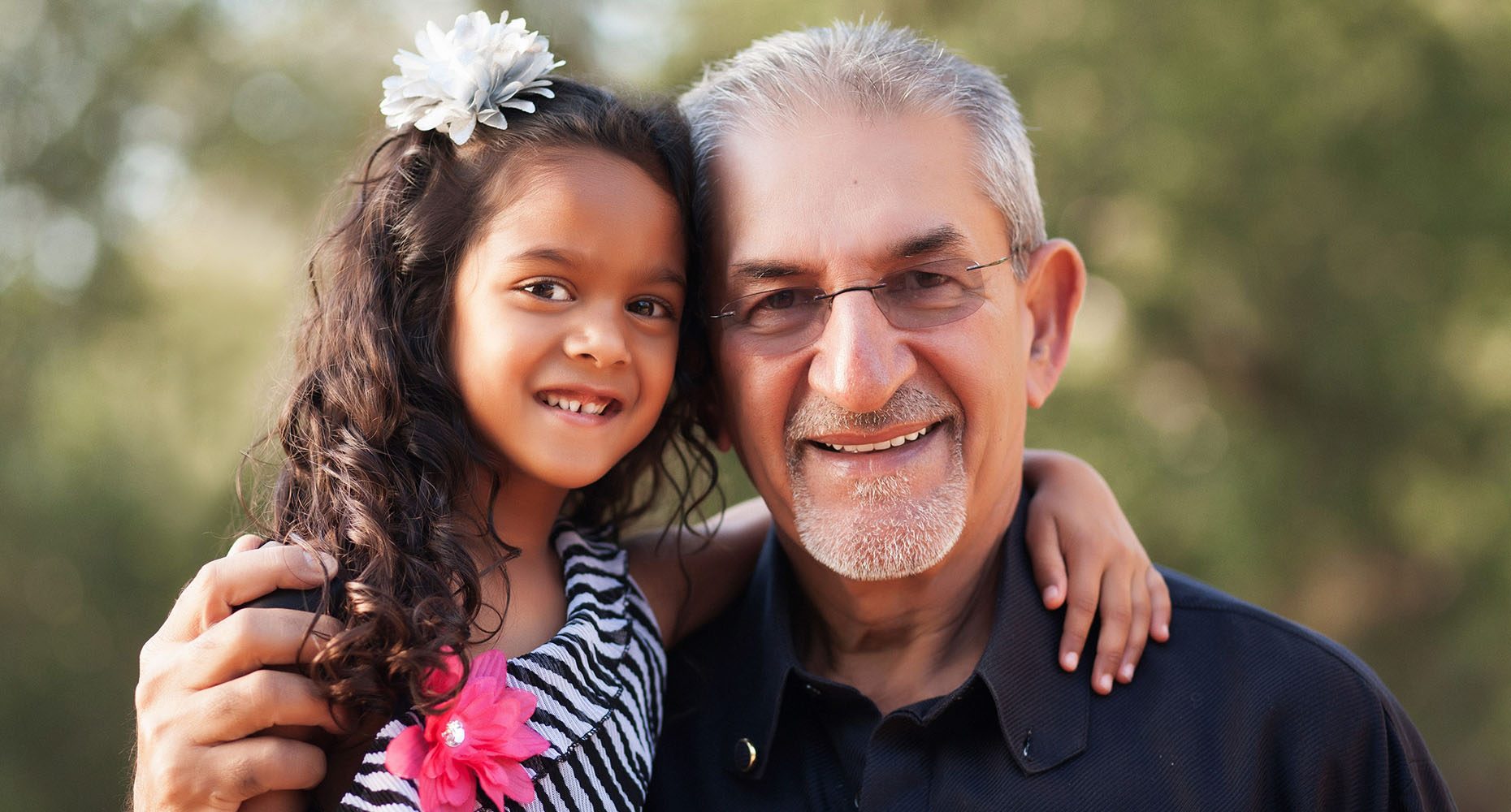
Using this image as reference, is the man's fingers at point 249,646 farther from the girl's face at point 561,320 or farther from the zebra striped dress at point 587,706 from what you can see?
the girl's face at point 561,320

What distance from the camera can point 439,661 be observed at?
1896 millimetres

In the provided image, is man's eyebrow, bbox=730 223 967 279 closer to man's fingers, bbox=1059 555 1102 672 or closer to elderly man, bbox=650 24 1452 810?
elderly man, bbox=650 24 1452 810

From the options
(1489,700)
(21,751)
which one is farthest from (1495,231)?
(21,751)

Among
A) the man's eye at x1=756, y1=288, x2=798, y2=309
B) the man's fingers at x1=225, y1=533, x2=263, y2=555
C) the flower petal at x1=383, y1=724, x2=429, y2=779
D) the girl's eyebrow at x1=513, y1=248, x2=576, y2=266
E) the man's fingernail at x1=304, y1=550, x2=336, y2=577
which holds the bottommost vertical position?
the flower petal at x1=383, y1=724, x2=429, y2=779

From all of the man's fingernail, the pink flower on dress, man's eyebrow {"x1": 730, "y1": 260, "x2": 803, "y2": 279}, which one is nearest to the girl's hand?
man's eyebrow {"x1": 730, "y1": 260, "x2": 803, "y2": 279}

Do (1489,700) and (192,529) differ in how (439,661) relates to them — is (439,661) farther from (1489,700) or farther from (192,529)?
(1489,700)

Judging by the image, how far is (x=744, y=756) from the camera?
2322mm

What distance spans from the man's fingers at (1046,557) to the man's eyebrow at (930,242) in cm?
57

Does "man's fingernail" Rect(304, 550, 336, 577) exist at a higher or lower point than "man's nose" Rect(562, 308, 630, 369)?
lower

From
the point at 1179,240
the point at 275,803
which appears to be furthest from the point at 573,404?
the point at 1179,240

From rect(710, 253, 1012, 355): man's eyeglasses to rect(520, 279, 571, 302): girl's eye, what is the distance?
38 centimetres

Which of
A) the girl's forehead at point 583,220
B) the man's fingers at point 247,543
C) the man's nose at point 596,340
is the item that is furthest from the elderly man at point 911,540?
the man's nose at point 596,340

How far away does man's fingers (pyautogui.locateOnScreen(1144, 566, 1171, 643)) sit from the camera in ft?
7.48

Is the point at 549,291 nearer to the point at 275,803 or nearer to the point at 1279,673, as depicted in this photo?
the point at 275,803
